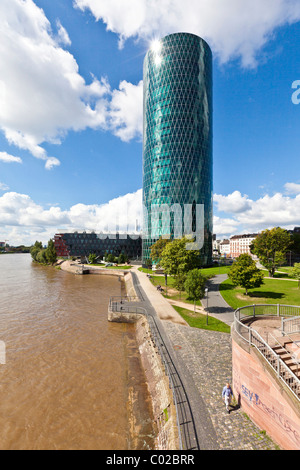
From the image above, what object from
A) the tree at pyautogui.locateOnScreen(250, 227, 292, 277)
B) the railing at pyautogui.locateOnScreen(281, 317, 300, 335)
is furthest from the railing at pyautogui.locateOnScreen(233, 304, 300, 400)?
the tree at pyautogui.locateOnScreen(250, 227, 292, 277)

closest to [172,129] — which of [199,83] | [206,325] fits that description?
[199,83]

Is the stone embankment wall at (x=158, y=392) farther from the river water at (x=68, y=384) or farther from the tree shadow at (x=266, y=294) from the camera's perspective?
the tree shadow at (x=266, y=294)

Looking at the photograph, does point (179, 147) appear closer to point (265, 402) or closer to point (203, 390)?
point (203, 390)

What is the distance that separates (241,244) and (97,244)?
106048 mm

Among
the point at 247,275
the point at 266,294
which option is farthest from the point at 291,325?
the point at 266,294

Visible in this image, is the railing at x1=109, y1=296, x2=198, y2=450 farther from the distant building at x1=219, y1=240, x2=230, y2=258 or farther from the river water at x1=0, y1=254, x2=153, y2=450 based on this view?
the distant building at x1=219, y1=240, x2=230, y2=258

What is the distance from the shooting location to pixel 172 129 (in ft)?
259

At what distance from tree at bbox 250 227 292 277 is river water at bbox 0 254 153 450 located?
118 feet

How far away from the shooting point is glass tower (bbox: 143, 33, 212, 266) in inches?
3076

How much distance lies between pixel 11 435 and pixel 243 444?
11.9m

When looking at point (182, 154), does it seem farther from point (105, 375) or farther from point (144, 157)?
point (105, 375)

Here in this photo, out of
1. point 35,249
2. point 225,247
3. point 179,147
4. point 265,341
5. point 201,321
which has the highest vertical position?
point 179,147

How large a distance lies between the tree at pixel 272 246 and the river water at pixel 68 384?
35.9 meters

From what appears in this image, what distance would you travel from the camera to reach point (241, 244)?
6280 inches
